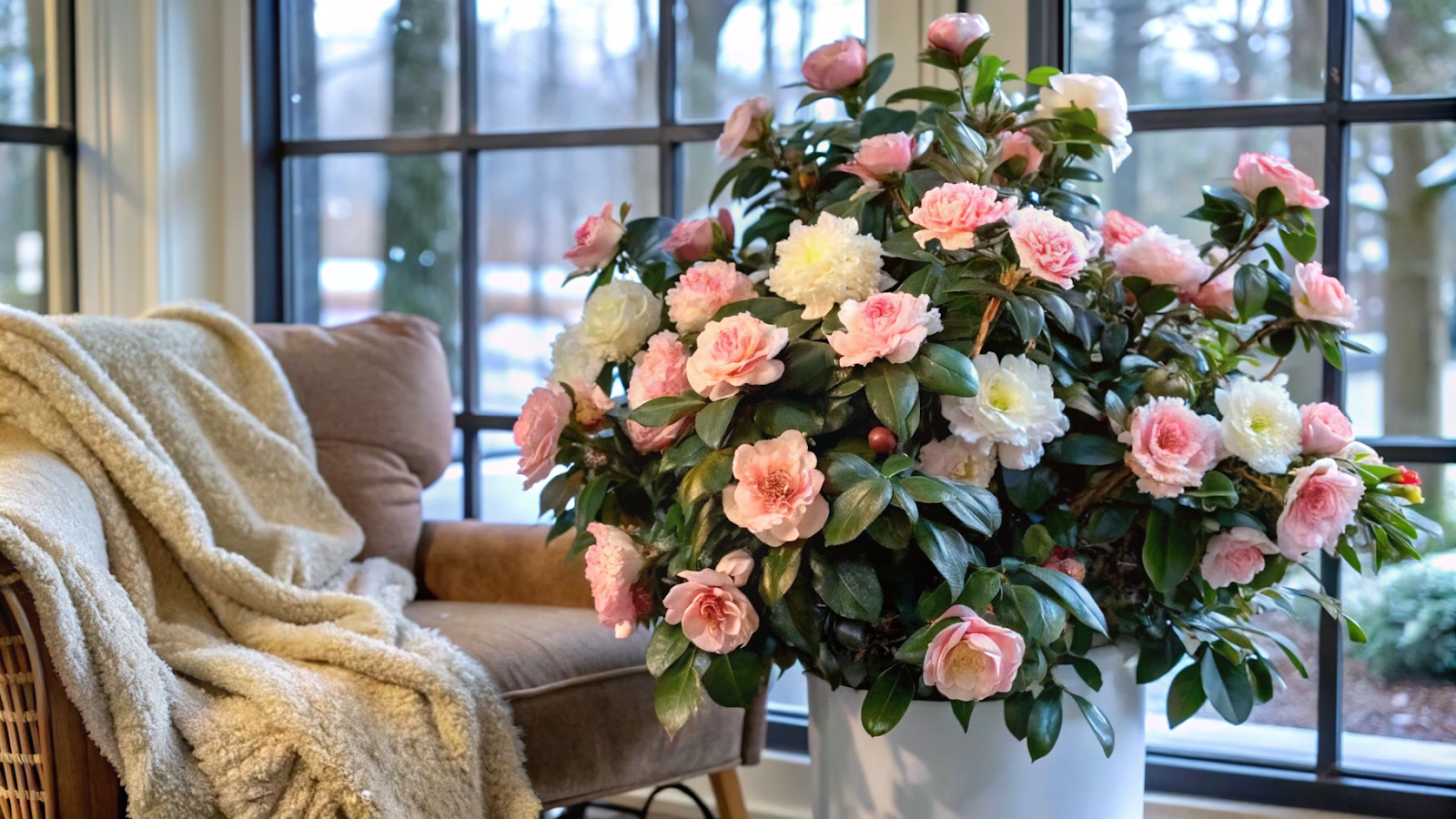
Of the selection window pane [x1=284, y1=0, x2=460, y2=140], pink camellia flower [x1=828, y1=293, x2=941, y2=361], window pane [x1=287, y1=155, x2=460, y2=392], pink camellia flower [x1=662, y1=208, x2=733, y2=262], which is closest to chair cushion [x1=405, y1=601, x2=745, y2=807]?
pink camellia flower [x1=662, y1=208, x2=733, y2=262]

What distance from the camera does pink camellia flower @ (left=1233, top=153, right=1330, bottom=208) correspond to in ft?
4.33

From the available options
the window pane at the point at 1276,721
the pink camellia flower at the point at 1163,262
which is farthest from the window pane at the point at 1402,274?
the pink camellia flower at the point at 1163,262

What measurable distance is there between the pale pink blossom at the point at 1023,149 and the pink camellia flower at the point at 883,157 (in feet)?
0.36

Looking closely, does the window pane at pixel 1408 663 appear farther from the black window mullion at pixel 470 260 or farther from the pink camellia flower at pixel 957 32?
the black window mullion at pixel 470 260

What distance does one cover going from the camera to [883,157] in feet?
4.37

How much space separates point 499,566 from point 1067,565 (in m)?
0.97

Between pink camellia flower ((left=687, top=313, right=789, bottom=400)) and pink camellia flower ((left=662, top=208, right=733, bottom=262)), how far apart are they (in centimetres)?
30

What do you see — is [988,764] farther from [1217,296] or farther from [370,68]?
[370,68]

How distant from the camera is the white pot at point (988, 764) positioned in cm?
129

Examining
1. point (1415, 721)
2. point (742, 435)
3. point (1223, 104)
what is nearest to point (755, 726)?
point (742, 435)

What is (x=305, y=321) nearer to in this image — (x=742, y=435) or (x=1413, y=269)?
(x=742, y=435)

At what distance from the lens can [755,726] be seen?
1830 millimetres

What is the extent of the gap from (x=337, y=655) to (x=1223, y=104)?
146 cm

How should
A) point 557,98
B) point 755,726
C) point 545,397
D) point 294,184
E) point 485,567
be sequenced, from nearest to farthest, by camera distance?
1. point 545,397
2. point 755,726
3. point 485,567
4. point 557,98
5. point 294,184
